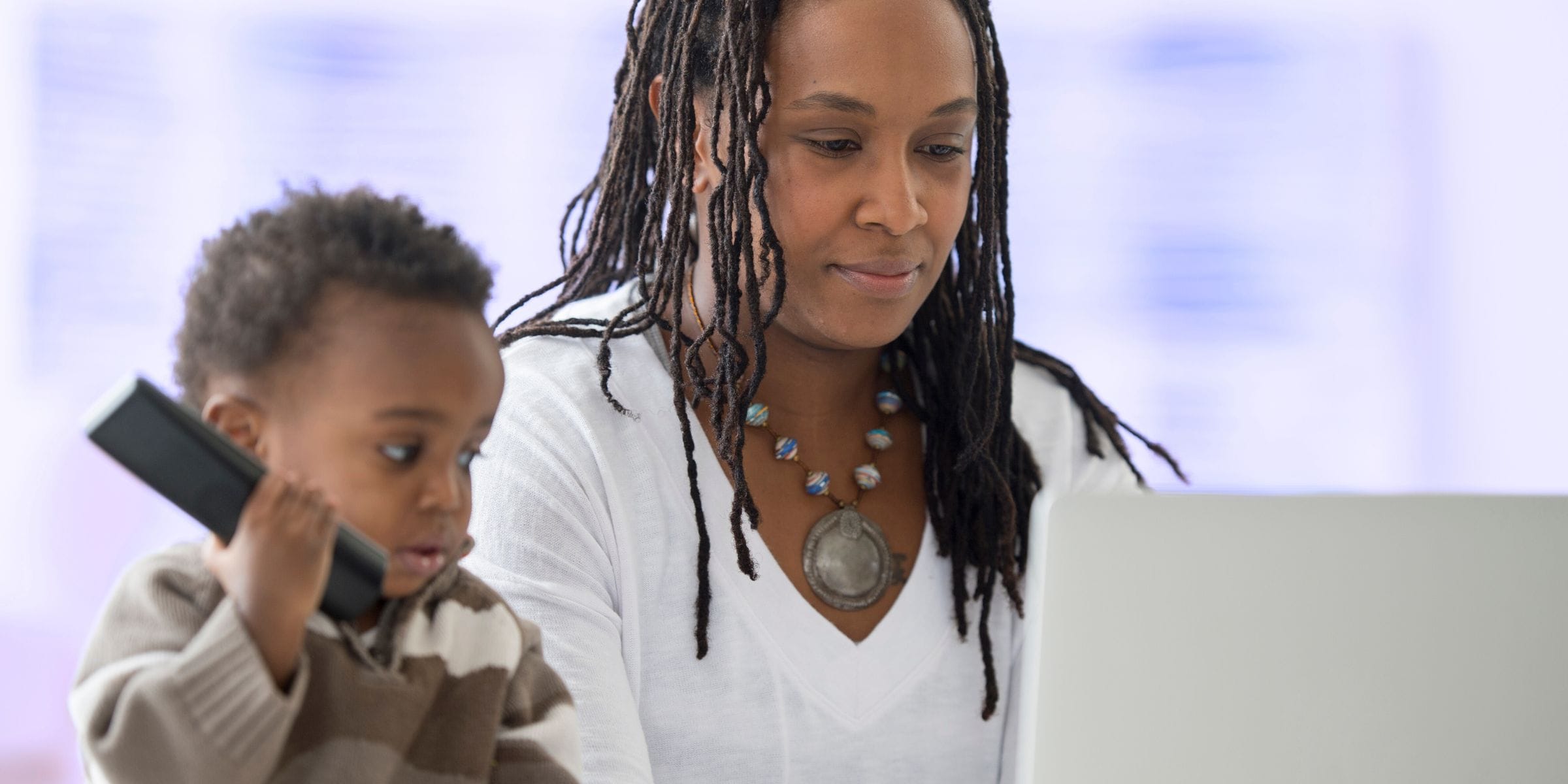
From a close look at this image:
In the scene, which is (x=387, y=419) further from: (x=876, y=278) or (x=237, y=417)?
(x=876, y=278)

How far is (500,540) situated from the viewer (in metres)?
1.11

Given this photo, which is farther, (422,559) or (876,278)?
Answer: (876,278)

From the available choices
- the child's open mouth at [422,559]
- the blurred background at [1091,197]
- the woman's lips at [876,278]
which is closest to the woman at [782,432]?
the woman's lips at [876,278]

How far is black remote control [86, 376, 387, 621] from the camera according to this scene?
576 mm

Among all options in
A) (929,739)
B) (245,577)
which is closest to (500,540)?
(929,739)

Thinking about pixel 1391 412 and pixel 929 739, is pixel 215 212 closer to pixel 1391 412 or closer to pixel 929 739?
pixel 929 739

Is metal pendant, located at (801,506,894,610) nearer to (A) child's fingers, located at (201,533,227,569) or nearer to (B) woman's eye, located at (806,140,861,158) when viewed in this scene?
(B) woman's eye, located at (806,140,861,158)

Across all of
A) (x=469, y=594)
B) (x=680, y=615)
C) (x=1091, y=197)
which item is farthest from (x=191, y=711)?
(x=1091, y=197)

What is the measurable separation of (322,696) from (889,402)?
0.80 metres

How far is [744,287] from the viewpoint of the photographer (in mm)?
1269

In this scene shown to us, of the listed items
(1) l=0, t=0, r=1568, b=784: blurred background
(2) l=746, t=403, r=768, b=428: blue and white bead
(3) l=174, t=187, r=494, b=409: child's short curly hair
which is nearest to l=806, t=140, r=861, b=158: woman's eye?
(2) l=746, t=403, r=768, b=428: blue and white bead

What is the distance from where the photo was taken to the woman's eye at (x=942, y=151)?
48.6 inches

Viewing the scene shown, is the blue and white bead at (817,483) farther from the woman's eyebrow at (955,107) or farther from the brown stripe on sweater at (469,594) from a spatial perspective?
the brown stripe on sweater at (469,594)

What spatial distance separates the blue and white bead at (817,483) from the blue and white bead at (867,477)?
0.11 feet
